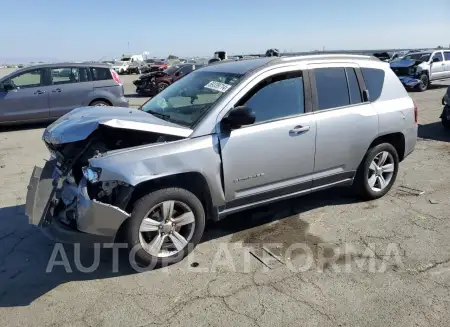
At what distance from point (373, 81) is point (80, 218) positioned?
11.8 ft

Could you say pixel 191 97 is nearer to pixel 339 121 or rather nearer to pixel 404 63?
pixel 339 121

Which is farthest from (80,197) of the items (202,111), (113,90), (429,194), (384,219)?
(113,90)

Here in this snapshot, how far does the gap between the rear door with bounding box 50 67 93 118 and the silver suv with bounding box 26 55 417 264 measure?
6.64 m

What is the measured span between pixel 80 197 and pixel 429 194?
4351 mm

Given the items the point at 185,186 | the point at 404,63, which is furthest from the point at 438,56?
the point at 185,186

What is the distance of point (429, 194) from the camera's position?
5.25 m

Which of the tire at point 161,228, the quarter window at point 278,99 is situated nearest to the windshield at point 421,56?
the quarter window at point 278,99

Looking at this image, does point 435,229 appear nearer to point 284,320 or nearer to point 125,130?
point 284,320

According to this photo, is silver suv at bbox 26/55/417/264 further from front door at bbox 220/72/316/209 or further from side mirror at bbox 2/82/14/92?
side mirror at bbox 2/82/14/92

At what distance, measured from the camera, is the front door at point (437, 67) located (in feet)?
60.2

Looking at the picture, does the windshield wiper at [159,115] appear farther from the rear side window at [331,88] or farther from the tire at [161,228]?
the rear side window at [331,88]

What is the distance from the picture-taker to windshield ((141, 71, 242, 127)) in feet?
12.6

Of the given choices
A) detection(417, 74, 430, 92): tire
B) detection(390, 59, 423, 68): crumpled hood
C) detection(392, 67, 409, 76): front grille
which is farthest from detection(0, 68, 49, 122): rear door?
detection(417, 74, 430, 92): tire

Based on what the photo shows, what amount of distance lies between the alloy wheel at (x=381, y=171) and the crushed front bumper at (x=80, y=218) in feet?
10.1
